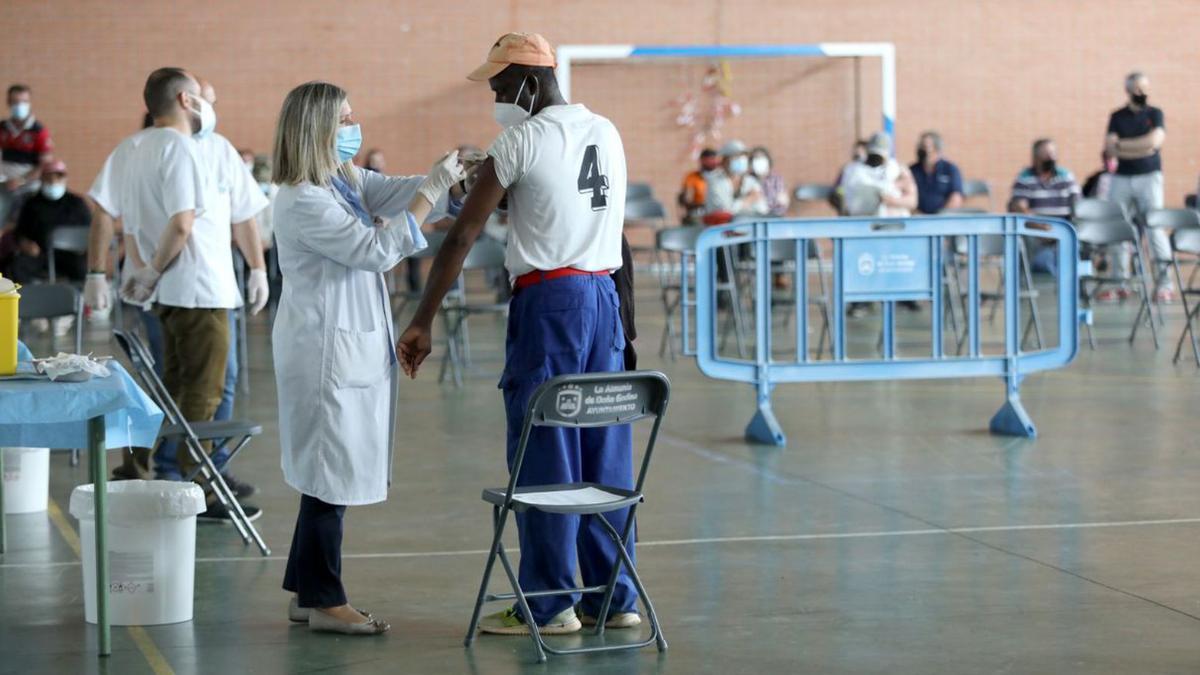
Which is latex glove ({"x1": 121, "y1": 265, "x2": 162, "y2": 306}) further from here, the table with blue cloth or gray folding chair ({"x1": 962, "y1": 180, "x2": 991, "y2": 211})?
gray folding chair ({"x1": 962, "y1": 180, "x2": 991, "y2": 211})

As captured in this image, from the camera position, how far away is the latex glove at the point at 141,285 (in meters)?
6.25

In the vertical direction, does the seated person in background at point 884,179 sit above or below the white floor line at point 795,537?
above

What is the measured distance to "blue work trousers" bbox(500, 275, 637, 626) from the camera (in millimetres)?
4391

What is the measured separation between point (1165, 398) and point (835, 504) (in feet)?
12.5

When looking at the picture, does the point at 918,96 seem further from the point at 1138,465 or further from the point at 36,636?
the point at 36,636

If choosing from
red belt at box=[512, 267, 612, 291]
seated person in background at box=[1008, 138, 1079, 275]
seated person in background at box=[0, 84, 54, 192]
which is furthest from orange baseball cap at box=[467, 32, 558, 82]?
seated person in background at box=[0, 84, 54, 192]

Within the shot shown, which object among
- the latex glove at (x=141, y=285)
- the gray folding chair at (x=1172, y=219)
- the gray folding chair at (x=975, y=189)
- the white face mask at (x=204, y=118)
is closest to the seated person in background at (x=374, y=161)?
the gray folding chair at (x=975, y=189)

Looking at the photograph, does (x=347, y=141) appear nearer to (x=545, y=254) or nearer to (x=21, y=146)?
(x=545, y=254)

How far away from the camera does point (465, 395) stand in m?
10.2

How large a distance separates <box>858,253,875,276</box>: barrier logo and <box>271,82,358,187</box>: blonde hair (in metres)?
4.46

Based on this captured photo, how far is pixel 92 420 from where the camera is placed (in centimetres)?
424

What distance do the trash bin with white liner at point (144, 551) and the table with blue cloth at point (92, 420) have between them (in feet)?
0.76

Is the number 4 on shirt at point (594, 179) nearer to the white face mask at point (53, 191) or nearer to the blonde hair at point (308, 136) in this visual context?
the blonde hair at point (308, 136)

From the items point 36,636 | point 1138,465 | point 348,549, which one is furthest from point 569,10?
point 36,636
